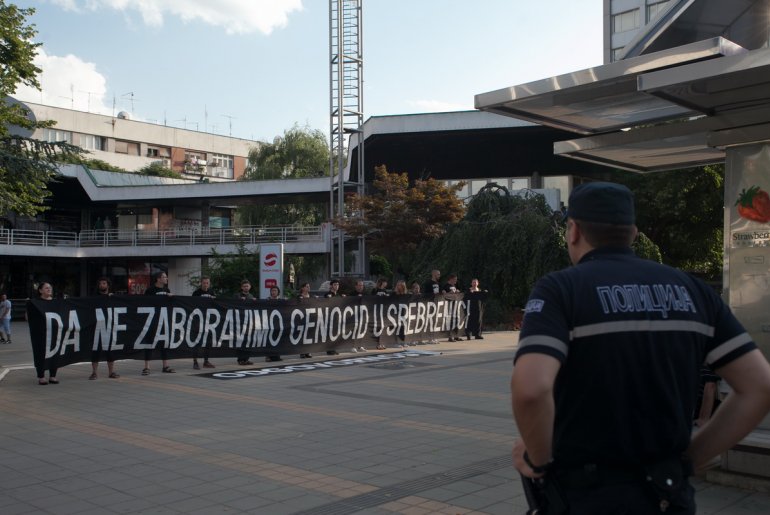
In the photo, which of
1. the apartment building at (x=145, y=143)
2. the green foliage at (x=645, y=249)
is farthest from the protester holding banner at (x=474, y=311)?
the apartment building at (x=145, y=143)

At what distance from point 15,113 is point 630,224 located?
18.9 meters

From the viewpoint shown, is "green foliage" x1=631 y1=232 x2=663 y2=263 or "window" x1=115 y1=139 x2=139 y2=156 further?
"window" x1=115 y1=139 x2=139 y2=156

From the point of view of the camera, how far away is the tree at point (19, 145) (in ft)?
54.0

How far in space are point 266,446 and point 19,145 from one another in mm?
12920

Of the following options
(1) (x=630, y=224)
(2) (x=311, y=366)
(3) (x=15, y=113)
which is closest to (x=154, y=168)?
(3) (x=15, y=113)

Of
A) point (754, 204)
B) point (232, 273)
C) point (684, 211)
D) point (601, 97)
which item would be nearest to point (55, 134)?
point (232, 273)

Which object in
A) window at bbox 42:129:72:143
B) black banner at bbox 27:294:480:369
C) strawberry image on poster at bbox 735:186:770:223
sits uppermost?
window at bbox 42:129:72:143

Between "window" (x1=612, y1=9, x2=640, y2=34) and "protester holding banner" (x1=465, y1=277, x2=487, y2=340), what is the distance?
41.5 metres

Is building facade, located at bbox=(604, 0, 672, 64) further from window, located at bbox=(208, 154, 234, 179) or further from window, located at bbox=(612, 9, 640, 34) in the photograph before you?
window, located at bbox=(208, 154, 234, 179)

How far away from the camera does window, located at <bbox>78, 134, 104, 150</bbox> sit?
6556 centimetres

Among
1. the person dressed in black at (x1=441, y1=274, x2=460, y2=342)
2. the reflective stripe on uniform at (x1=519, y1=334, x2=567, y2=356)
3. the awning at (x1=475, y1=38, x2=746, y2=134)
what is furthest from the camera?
the person dressed in black at (x1=441, y1=274, x2=460, y2=342)

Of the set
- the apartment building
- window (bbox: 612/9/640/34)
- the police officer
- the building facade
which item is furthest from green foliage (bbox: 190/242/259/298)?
window (bbox: 612/9/640/34)

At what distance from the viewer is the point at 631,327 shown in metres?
2.31

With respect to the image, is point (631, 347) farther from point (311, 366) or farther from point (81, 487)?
point (311, 366)
